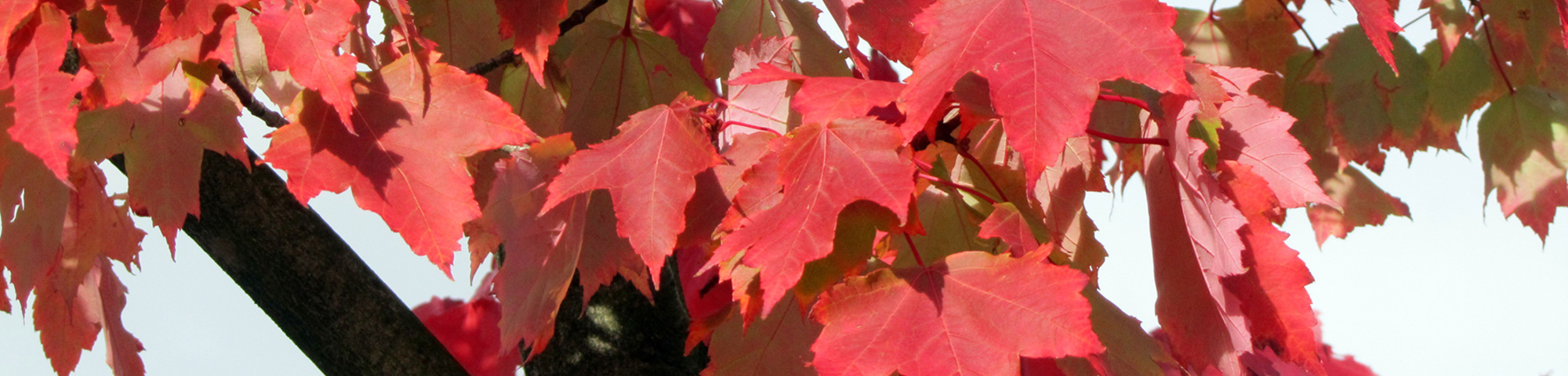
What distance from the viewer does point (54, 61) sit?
1.65 feet

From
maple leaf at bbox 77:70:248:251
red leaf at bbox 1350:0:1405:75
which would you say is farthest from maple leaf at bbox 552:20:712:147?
red leaf at bbox 1350:0:1405:75

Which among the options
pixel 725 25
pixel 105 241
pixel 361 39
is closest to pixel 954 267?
pixel 725 25

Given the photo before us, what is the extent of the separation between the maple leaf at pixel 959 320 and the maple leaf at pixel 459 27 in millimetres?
375

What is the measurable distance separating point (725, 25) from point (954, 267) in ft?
0.94

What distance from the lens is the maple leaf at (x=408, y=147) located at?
19.7 inches

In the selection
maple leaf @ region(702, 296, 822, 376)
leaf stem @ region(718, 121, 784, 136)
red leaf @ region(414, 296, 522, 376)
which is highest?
leaf stem @ region(718, 121, 784, 136)

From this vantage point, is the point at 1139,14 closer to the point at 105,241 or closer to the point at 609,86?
the point at 609,86

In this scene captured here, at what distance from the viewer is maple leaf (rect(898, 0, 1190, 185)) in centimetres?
44

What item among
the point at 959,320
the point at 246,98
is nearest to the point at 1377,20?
the point at 959,320

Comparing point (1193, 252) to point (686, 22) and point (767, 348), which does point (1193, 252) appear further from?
point (686, 22)

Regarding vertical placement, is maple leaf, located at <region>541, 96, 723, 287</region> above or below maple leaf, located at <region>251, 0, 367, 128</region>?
below

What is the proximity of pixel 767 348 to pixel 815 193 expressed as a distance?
16 centimetres

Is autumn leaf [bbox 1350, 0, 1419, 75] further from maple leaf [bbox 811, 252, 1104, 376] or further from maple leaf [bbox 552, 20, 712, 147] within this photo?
maple leaf [bbox 552, 20, 712, 147]

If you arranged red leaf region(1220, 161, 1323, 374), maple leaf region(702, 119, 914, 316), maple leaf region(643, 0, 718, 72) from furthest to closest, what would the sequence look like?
maple leaf region(643, 0, 718, 72), red leaf region(1220, 161, 1323, 374), maple leaf region(702, 119, 914, 316)
